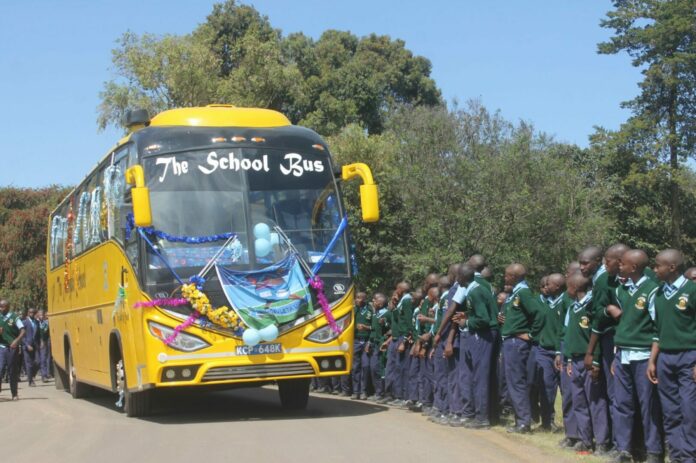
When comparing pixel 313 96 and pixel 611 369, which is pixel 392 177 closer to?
pixel 313 96

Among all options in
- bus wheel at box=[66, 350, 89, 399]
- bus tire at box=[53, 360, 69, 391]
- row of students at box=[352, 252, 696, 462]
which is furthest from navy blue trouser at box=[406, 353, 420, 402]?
bus tire at box=[53, 360, 69, 391]

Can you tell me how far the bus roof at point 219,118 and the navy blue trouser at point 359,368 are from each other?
5.37 metres

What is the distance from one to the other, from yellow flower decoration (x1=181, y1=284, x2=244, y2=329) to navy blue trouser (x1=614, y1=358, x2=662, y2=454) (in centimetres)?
505

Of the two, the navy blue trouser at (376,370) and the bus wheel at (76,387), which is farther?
the bus wheel at (76,387)

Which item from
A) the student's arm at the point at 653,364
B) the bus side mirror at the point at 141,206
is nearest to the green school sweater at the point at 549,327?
the student's arm at the point at 653,364

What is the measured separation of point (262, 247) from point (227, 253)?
0.47 metres

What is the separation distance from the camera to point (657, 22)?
42.7 meters

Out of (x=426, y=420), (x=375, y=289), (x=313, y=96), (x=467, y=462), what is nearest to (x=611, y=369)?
(x=467, y=462)

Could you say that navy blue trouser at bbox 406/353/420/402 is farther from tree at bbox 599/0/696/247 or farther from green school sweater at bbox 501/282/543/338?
tree at bbox 599/0/696/247

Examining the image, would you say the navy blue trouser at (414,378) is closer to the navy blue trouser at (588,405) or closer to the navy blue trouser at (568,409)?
the navy blue trouser at (568,409)

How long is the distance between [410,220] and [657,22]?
1807cm

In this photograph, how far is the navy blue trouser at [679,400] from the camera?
26.9 ft

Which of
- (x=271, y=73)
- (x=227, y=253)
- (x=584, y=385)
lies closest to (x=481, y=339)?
(x=584, y=385)

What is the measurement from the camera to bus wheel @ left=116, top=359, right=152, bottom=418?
537 inches
